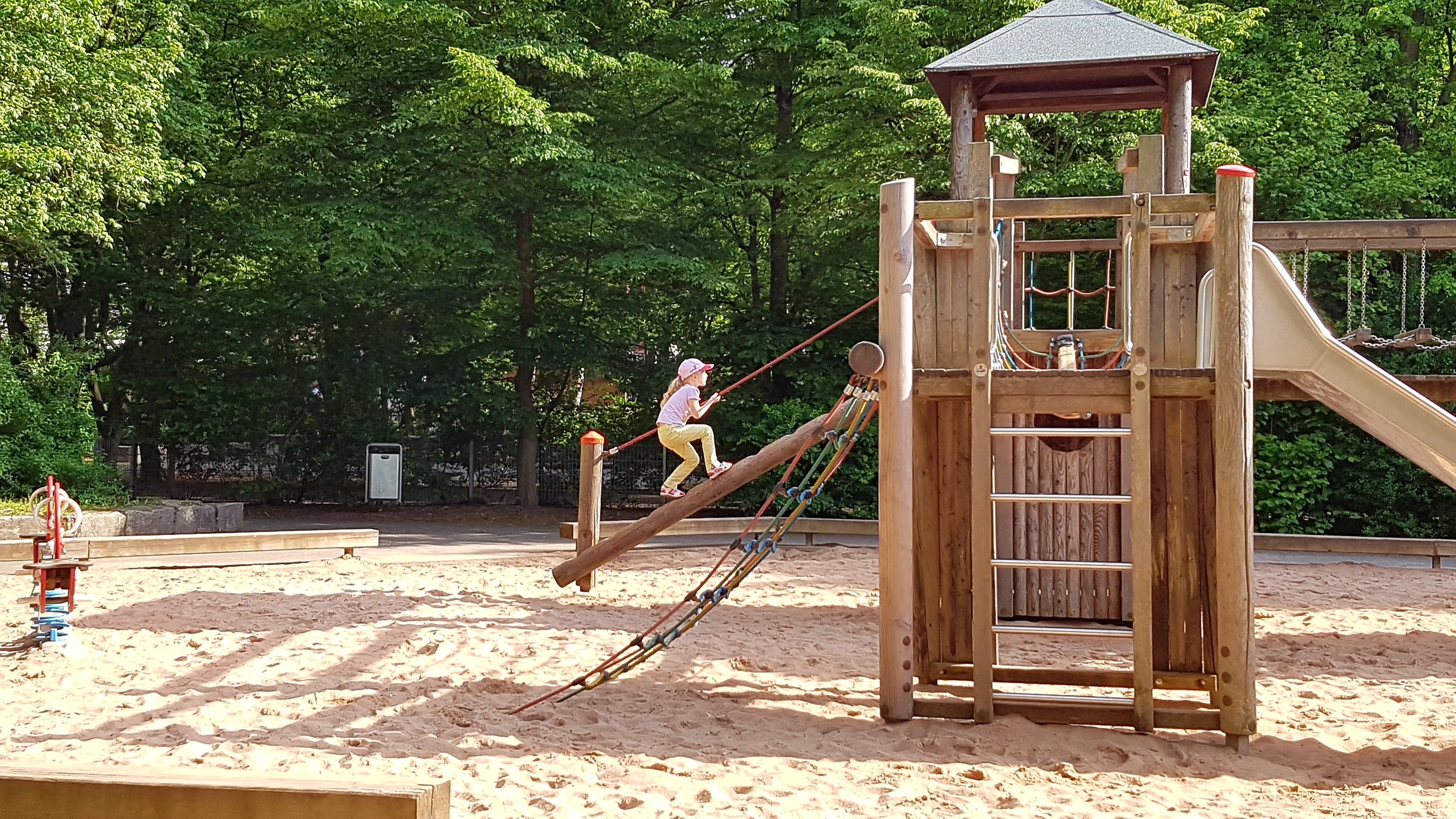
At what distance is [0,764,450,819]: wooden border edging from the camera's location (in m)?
2.44

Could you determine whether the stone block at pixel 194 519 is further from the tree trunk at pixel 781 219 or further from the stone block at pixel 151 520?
the tree trunk at pixel 781 219

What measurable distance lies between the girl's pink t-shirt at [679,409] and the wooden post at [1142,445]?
5.29 m

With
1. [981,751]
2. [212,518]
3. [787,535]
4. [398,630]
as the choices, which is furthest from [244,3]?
[981,751]

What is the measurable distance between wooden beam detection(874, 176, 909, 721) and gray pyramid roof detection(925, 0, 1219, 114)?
12.5ft

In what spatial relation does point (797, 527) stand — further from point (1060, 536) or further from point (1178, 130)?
point (1178, 130)

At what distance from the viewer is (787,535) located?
15812 millimetres

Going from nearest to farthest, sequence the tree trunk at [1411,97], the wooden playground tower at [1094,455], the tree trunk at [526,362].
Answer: the wooden playground tower at [1094,455], the tree trunk at [1411,97], the tree trunk at [526,362]

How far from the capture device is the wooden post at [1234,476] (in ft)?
19.2

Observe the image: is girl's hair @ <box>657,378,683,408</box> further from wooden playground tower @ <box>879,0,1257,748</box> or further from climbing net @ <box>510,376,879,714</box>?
climbing net @ <box>510,376,879,714</box>

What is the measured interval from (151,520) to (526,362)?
735 cm

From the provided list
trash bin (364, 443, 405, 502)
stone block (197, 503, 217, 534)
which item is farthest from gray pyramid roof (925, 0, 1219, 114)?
trash bin (364, 443, 405, 502)

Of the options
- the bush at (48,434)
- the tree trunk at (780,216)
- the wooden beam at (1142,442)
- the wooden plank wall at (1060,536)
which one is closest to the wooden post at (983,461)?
the wooden beam at (1142,442)

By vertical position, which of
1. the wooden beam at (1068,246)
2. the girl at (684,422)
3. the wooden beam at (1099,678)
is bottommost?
the wooden beam at (1099,678)

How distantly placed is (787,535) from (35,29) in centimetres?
1109
